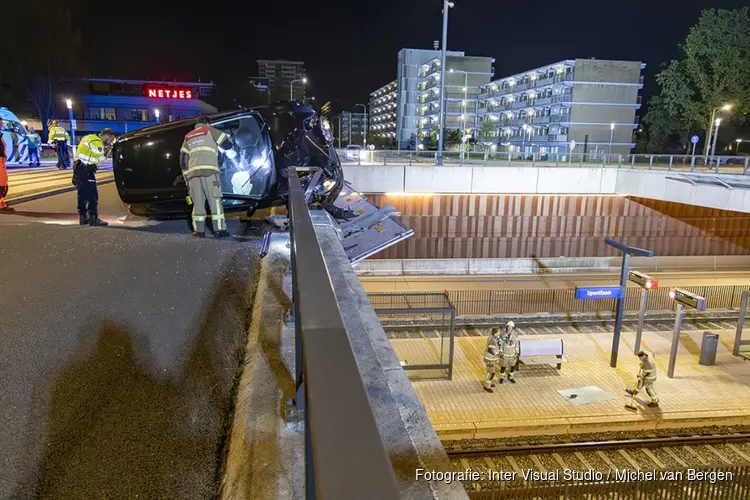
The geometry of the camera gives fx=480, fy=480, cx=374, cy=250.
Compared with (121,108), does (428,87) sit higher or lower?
higher

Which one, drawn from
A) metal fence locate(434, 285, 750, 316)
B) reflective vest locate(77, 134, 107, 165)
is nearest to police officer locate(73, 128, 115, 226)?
reflective vest locate(77, 134, 107, 165)

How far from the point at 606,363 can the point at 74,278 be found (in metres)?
13.2

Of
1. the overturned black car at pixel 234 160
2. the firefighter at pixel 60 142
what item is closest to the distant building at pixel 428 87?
the firefighter at pixel 60 142

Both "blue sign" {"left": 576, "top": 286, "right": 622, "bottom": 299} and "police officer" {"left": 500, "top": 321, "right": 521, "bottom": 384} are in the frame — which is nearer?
"police officer" {"left": 500, "top": 321, "right": 521, "bottom": 384}

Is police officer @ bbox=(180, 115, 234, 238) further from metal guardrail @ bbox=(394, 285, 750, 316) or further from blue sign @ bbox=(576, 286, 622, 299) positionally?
metal guardrail @ bbox=(394, 285, 750, 316)

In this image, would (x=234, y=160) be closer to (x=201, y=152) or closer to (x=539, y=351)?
(x=201, y=152)

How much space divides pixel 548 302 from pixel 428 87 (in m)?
63.5

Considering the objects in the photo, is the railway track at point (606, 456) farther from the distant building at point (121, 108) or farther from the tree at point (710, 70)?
the distant building at point (121, 108)

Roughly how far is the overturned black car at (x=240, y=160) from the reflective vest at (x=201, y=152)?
95 cm

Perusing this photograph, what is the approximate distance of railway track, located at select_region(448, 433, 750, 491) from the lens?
8.92 m

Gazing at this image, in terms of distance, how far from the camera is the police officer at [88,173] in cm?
733

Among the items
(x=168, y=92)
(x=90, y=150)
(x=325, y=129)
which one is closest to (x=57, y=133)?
(x=90, y=150)

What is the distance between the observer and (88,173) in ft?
24.7

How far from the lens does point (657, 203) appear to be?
87.4 ft
